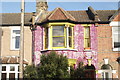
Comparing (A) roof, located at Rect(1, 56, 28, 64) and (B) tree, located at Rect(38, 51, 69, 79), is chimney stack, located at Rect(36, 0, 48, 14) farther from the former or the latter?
(B) tree, located at Rect(38, 51, 69, 79)

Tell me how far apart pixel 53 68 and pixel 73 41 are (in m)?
4.42

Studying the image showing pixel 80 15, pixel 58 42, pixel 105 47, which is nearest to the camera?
pixel 58 42

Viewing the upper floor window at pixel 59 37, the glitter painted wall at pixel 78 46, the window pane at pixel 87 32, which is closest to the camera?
the upper floor window at pixel 59 37

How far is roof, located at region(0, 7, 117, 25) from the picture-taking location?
18766mm

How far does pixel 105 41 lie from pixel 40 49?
17.3 feet

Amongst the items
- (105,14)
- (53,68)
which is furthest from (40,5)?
(53,68)

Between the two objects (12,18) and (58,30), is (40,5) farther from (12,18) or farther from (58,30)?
(58,30)

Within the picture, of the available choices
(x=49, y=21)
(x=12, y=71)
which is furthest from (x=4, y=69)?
(x=49, y=21)

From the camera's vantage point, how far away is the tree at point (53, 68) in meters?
15.2

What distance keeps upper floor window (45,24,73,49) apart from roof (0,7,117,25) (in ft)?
2.33

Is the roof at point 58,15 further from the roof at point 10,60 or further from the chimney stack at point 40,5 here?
the roof at point 10,60

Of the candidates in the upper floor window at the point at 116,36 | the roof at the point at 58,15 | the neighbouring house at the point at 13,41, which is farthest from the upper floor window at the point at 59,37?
the upper floor window at the point at 116,36

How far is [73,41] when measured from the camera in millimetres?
18984

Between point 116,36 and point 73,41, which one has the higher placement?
point 116,36
